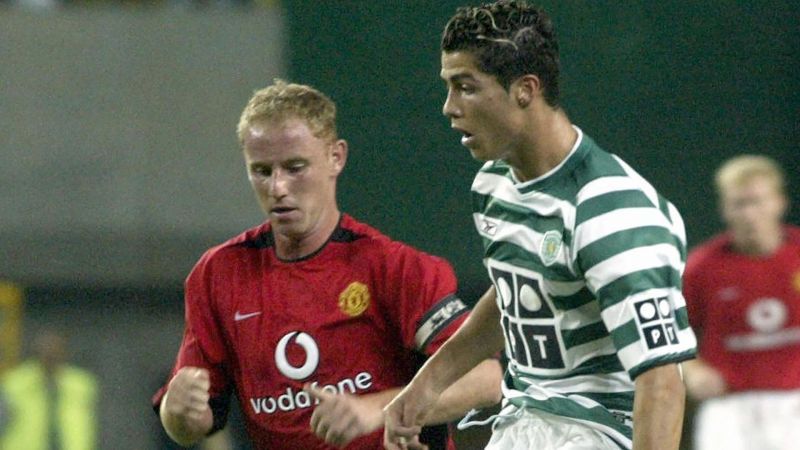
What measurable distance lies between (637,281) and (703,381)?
3.87 meters

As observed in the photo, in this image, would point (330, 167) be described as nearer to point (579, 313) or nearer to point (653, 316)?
point (579, 313)

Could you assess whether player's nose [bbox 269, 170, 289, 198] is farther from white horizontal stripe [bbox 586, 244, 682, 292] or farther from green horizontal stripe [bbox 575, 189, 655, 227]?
white horizontal stripe [bbox 586, 244, 682, 292]

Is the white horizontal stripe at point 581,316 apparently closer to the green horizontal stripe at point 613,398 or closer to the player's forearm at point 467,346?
the green horizontal stripe at point 613,398

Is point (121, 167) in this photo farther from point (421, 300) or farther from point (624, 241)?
point (624, 241)

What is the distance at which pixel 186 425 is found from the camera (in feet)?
13.7

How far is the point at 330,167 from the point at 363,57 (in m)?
4.69

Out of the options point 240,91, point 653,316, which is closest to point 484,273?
point 240,91

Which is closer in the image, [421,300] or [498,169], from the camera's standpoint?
[498,169]

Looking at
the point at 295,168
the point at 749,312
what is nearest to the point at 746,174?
the point at 749,312

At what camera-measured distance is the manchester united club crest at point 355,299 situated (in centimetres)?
437

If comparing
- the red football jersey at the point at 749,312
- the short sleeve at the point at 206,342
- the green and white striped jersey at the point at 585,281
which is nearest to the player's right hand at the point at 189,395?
the short sleeve at the point at 206,342

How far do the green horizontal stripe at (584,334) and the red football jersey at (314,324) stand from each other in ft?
2.22

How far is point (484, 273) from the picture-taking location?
8.90 metres

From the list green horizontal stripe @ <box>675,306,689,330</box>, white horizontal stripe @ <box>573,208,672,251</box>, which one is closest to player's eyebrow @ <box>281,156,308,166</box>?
white horizontal stripe @ <box>573,208,672,251</box>
